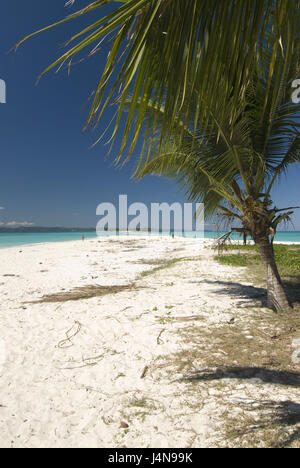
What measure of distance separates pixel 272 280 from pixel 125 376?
335cm

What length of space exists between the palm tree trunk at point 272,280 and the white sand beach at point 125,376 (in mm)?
302

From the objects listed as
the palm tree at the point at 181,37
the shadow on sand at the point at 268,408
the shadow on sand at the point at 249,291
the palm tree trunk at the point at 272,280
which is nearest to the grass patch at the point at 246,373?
the shadow on sand at the point at 268,408

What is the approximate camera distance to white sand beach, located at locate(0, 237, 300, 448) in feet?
6.35

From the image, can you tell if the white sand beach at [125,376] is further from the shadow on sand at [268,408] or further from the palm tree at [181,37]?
the palm tree at [181,37]

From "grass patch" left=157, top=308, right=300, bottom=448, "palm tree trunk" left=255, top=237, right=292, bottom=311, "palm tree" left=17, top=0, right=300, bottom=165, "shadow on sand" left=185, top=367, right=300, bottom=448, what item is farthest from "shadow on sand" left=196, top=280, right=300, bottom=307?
"palm tree" left=17, top=0, right=300, bottom=165

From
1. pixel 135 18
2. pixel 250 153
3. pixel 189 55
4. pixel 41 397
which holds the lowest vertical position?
pixel 41 397

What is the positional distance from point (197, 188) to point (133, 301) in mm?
3028

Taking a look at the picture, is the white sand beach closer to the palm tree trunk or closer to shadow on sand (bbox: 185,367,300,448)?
shadow on sand (bbox: 185,367,300,448)

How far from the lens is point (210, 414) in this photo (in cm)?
203

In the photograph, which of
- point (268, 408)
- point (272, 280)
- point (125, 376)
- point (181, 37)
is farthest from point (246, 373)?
point (181, 37)

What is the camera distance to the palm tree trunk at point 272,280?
4270mm

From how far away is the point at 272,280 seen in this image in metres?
4.40

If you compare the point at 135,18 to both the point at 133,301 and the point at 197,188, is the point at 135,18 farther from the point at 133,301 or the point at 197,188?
the point at 133,301

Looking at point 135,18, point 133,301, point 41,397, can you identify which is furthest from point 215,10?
point 133,301
